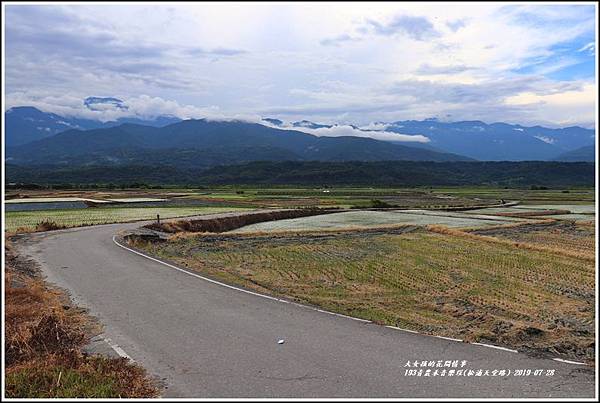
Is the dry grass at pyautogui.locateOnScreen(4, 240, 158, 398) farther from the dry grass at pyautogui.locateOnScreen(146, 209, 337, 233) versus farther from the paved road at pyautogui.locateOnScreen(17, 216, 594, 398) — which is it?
the dry grass at pyautogui.locateOnScreen(146, 209, 337, 233)

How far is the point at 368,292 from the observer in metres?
17.4

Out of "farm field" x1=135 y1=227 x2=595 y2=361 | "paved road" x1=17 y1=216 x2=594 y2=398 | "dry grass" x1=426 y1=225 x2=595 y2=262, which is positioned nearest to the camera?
"paved road" x1=17 y1=216 x2=594 y2=398

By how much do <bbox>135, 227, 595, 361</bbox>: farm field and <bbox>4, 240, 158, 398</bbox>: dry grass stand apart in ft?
20.5

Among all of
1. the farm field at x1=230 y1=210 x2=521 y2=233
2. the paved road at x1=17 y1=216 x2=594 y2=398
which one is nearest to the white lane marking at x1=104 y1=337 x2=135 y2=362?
the paved road at x1=17 y1=216 x2=594 y2=398

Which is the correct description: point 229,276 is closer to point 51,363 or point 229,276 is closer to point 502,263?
point 51,363

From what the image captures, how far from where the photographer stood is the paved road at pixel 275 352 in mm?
8180

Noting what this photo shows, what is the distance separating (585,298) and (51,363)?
16.9 meters

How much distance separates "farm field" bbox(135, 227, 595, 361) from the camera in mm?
12727

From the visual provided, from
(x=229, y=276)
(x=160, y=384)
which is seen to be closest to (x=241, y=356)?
(x=160, y=384)

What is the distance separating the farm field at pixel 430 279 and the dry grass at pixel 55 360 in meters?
6.24

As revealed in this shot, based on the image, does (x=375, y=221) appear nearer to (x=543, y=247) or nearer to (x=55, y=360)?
(x=543, y=247)

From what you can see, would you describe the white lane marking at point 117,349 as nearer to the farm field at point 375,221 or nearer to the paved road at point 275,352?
the paved road at point 275,352

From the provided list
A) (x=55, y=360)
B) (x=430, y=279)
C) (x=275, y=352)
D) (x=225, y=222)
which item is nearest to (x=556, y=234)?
(x=430, y=279)

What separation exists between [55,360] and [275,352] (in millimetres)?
4095
